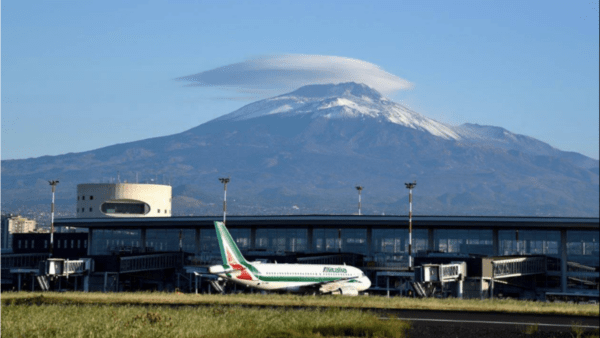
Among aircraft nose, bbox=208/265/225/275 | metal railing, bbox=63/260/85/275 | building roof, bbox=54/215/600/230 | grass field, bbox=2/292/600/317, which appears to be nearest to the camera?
grass field, bbox=2/292/600/317

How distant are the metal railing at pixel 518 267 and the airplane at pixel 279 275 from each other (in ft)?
61.6

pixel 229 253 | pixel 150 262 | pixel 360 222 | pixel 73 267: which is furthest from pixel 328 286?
pixel 150 262

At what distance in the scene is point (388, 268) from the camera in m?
120

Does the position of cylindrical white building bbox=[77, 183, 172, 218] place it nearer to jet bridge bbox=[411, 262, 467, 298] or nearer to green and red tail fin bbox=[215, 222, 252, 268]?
green and red tail fin bbox=[215, 222, 252, 268]

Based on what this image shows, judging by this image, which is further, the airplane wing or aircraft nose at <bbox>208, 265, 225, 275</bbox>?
the airplane wing

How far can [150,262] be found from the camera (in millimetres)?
120438

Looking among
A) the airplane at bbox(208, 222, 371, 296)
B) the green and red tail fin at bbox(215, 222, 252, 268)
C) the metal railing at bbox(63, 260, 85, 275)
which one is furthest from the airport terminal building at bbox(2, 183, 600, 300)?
the green and red tail fin at bbox(215, 222, 252, 268)

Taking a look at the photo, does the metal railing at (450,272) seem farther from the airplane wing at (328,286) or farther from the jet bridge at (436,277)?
the airplane wing at (328,286)

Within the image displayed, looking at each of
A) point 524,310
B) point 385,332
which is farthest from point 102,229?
point 385,332

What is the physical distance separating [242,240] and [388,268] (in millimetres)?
26700

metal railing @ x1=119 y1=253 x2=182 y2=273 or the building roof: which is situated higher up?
the building roof

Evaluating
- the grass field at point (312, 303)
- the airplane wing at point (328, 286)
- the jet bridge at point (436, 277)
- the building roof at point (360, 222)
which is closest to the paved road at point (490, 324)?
the grass field at point (312, 303)

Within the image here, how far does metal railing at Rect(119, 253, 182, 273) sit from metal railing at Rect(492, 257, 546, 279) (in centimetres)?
4617

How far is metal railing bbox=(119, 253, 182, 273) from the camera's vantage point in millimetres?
111562
